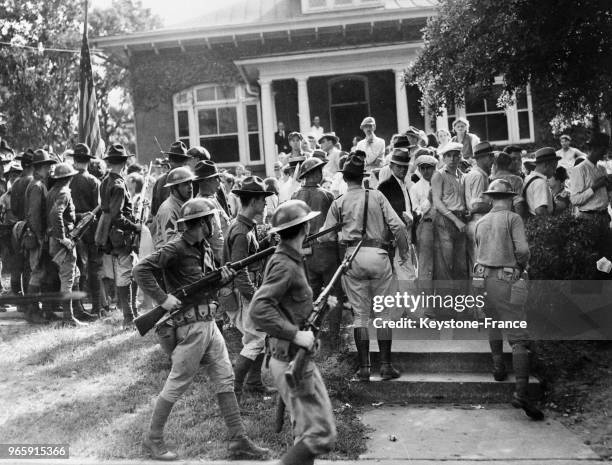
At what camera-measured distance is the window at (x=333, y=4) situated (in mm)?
18359

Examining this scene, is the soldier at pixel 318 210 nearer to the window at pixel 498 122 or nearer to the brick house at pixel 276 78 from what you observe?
the brick house at pixel 276 78

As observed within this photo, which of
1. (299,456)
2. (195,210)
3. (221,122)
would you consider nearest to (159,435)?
(299,456)

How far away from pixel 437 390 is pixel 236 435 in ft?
7.69

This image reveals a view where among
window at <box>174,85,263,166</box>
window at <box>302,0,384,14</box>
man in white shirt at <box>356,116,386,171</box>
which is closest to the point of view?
man in white shirt at <box>356,116,386,171</box>

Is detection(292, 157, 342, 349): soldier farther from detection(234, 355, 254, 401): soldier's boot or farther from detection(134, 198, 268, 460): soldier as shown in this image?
detection(134, 198, 268, 460): soldier

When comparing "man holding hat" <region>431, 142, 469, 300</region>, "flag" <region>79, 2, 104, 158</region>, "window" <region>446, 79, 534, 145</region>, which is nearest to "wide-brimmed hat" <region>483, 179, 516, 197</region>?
"man holding hat" <region>431, 142, 469, 300</region>

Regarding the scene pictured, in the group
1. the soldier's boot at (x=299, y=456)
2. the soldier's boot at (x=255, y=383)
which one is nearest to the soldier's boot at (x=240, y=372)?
the soldier's boot at (x=255, y=383)

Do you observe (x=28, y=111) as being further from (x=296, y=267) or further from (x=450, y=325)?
(x=296, y=267)

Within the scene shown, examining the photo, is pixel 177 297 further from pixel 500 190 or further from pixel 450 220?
pixel 450 220

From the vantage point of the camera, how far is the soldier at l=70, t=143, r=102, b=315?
30.4 ft

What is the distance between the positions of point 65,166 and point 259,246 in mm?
3537

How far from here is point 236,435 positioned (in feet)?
16.9

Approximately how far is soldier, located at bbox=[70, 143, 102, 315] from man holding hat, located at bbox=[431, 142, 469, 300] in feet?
15.1

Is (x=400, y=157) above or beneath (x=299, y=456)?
above
